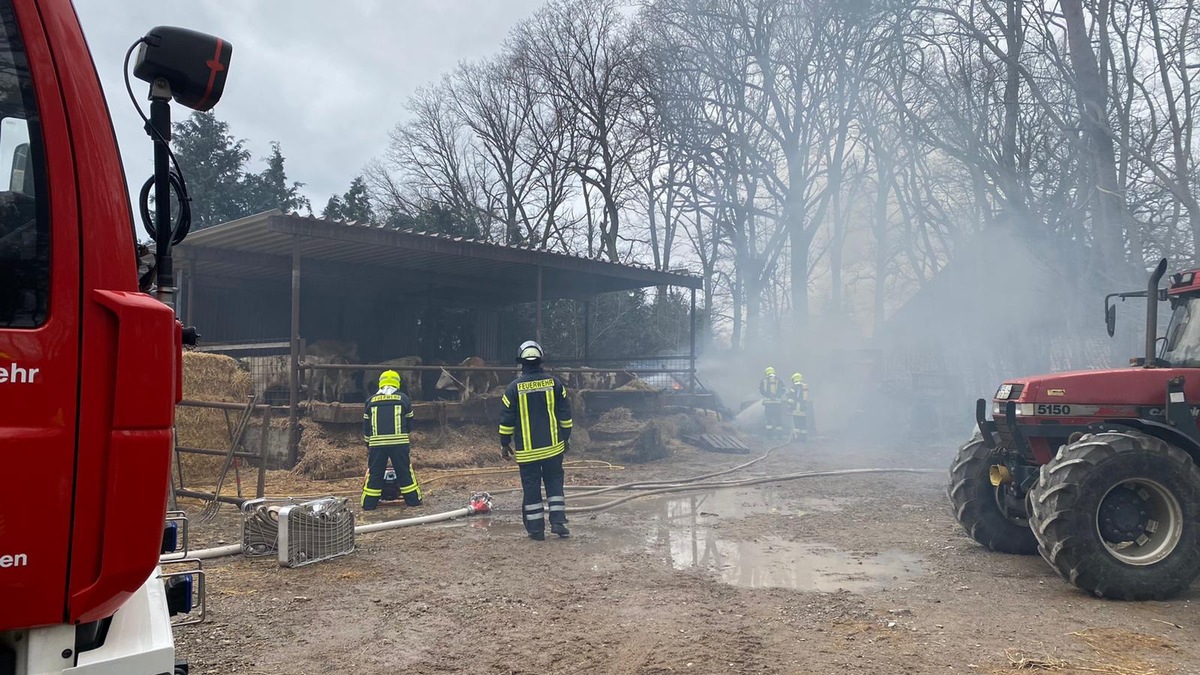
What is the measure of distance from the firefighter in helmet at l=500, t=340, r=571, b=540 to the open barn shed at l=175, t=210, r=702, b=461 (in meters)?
5.58

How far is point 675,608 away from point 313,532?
3.09 m

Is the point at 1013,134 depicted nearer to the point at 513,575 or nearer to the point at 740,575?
the point at 740,575

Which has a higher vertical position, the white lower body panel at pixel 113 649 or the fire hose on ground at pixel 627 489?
the white lower body panel at pixel 113 649

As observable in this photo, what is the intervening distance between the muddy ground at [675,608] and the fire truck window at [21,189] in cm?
310

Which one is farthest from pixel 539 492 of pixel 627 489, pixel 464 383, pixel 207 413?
pixel 464 383

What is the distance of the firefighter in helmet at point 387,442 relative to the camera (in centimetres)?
927

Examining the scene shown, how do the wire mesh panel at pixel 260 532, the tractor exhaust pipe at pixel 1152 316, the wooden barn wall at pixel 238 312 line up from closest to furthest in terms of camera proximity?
the tractor exhaust pipe at pixel 1152 316 → the wire mesh panel at pixel 260 532 → the wooden barn wall at pixel 238 312

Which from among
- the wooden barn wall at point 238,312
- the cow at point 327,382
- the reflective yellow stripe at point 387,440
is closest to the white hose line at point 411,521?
the reflective yellow stripe at point 387,440

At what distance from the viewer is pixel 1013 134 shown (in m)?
14.8

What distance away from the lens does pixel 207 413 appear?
11.4 metres

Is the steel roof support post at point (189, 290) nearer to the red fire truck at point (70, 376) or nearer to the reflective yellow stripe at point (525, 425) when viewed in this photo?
the reflective yellow stripe at point (525, 425)

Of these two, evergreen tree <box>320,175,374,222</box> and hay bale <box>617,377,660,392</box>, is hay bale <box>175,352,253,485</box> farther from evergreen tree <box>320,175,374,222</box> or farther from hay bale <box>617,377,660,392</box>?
evergreen tree <box>320,175,374,222</box>

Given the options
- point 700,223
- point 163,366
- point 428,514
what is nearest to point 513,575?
point 428,514

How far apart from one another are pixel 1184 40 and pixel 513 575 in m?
13.3
